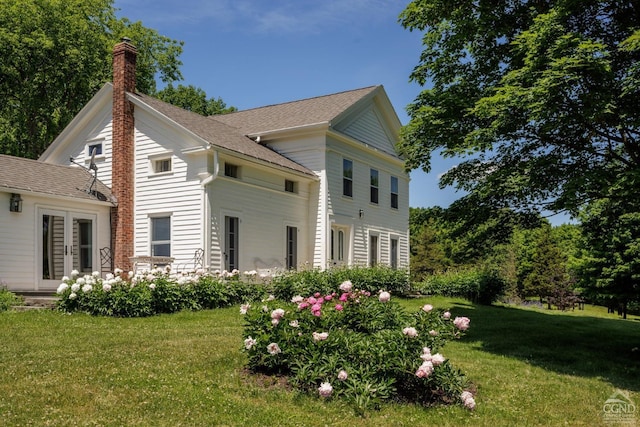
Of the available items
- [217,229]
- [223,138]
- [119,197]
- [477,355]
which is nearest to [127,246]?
[119,197]

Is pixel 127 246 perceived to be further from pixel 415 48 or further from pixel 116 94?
pixel 415 48

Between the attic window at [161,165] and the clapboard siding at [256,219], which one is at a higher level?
the attic window at [161,165]

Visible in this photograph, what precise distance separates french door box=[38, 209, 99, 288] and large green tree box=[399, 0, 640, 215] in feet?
31.8

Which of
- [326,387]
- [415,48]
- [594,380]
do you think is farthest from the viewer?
[415,48]

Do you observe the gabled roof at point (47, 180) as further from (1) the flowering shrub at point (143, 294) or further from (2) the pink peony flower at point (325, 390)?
(2) the pink peony flower at point (325, 390)

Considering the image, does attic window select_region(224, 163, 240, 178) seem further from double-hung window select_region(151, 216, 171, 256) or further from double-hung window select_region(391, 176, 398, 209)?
double-hung window select_region(391, 176, 398, 209)

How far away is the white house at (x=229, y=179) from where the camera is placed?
15008mm

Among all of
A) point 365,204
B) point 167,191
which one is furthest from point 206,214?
point 365,204

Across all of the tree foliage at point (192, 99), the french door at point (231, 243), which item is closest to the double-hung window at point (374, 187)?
the french door at point (231, 243)

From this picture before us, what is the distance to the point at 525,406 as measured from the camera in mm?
5617

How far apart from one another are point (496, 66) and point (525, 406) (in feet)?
24.1

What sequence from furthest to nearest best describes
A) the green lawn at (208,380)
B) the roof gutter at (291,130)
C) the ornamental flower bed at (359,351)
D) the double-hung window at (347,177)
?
1. the double-hung window at (347,177)
2. the roof gutter at (291,130)
3. the ornamental flower bed at (359,351)
4. the green lawn at (208,380)

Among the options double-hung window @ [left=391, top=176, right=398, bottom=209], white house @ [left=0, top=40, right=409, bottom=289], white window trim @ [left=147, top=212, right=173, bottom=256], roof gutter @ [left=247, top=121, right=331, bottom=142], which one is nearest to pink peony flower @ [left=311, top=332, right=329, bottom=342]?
white house @ [left=0, top=40, right=409, bottom=289]

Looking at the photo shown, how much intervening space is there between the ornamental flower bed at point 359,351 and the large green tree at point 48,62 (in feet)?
75.7
